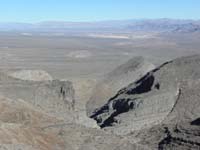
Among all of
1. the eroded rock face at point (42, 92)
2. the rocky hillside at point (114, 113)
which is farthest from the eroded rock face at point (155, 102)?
the eroded rock face at point (42, 92)

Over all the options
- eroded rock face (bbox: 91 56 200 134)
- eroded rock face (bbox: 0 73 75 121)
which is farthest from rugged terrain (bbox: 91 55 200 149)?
eroded rock face (bbox: 0 73 75 121)

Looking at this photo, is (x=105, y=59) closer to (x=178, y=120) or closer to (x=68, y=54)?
(x=68, y=54)

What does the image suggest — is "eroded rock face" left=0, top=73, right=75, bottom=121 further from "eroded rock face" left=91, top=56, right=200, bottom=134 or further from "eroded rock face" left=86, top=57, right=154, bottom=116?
"eroded rock face" left=86, top=57, right=154, bottom=116

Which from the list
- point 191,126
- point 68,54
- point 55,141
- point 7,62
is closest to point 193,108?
point 191,126

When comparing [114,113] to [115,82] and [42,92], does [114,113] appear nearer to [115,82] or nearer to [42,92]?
[42,92]

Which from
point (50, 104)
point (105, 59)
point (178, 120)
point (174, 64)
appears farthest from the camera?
point (105, 59)

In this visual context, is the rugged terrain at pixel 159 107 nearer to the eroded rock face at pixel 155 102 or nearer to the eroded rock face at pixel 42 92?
the eroded rock face at pixel 155 102

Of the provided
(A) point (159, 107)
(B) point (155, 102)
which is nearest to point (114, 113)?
(B) point (155, 102)
